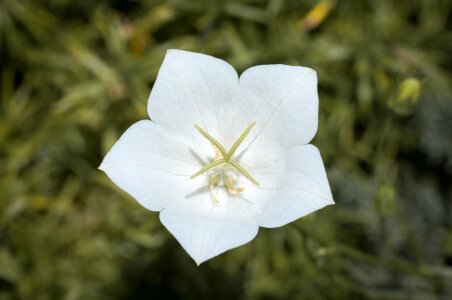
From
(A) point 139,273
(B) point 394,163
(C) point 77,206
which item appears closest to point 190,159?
(A) point 139,273

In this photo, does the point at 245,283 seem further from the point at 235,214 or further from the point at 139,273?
the point at 235,214

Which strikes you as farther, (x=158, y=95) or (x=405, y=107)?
(x=405, y=107)

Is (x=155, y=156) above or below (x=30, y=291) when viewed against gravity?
above

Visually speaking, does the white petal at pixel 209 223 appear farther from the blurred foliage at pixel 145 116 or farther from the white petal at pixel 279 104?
the blurred foliage at pixel 145 116

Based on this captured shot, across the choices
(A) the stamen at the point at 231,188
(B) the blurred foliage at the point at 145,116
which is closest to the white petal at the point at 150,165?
(A) the stamen at the point at 231,188

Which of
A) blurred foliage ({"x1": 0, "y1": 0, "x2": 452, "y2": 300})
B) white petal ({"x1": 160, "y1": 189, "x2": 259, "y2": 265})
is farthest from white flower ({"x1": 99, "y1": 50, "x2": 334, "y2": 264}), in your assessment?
blurred foliage ({"x1": 0, "y1": 0, "x2": 452, "y2": 300})

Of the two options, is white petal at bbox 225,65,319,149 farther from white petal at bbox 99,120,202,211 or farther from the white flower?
white petal at bbox 99,120,202,211
